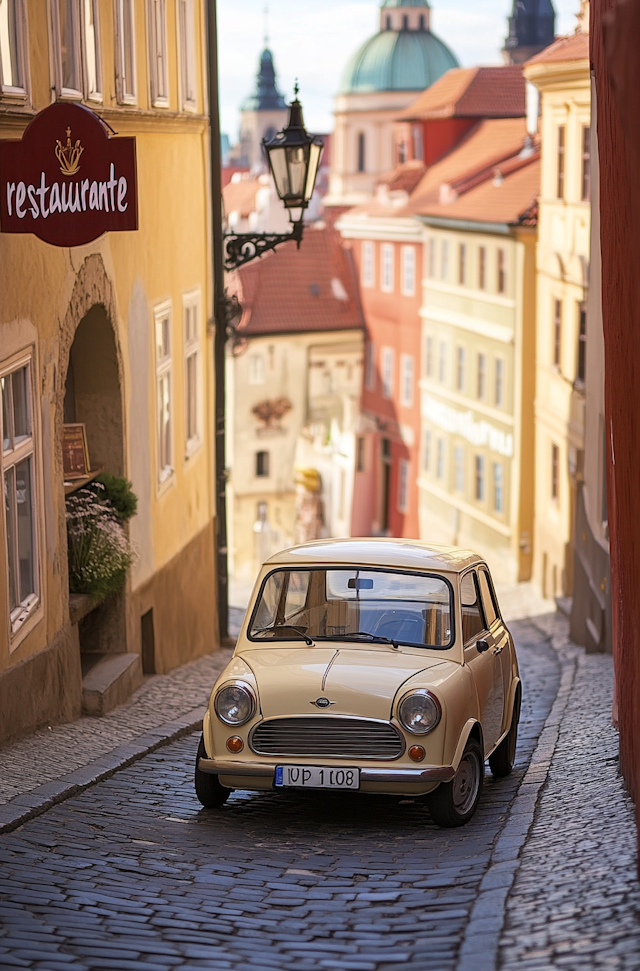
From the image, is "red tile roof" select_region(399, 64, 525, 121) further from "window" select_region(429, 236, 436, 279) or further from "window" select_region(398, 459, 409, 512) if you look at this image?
"window" select_region(398, 459, 409, 512)

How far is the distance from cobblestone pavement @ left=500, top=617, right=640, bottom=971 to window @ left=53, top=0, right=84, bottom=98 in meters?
6.42

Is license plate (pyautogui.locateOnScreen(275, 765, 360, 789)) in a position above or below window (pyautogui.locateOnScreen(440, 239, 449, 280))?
below

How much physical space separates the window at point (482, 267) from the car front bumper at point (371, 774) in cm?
3758

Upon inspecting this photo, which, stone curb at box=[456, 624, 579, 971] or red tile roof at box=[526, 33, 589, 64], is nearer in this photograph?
stone curb at box=[456, 624, 579, 971]

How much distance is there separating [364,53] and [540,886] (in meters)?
102

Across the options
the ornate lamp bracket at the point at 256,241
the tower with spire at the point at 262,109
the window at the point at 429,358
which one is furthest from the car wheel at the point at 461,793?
the tower with spire at the point at 262,109

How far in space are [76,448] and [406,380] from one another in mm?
43165

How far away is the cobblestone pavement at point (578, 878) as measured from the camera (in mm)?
5324

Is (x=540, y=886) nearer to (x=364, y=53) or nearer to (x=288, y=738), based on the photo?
(x=288, y=738)

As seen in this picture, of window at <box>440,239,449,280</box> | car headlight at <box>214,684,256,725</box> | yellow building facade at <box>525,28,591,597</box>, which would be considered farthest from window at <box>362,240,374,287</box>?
car headlight at <box>214,684,256,725</box>

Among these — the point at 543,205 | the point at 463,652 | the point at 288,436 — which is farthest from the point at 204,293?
the point at 288,436

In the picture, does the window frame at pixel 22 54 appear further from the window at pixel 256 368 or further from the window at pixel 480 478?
the window at pixel 256 368

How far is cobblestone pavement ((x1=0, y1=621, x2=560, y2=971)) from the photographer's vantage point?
582 centimetres

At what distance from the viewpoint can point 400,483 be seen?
5597 cm
